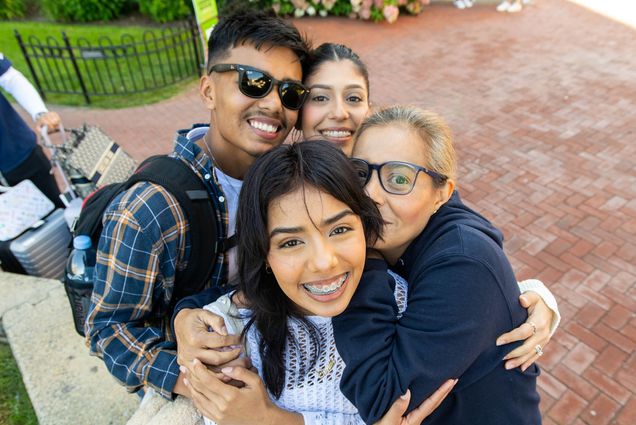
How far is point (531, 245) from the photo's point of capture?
4441 mm

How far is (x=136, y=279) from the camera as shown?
1638 millimetres

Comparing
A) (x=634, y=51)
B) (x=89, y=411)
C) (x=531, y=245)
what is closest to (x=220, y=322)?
(x=89, y=411)

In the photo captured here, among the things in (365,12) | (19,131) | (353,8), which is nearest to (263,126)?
(19,131)

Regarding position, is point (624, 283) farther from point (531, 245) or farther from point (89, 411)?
point (89, 411)

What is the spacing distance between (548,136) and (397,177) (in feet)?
17.4

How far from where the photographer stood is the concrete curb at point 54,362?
2.71m

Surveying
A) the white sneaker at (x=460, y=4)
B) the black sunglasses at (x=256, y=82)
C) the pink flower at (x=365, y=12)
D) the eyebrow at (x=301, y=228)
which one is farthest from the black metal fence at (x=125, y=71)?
the eyebrow at (x=301, y=228)

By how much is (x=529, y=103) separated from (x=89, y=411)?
6954mm

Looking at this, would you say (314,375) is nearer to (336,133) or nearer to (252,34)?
(336,133)

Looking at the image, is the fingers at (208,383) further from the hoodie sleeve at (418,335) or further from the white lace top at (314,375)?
the hoodie sleeve at (418,335)

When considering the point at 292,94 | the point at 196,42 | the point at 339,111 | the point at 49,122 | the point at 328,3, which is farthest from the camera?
the point at 328,3

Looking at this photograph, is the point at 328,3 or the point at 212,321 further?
the point at 328,3

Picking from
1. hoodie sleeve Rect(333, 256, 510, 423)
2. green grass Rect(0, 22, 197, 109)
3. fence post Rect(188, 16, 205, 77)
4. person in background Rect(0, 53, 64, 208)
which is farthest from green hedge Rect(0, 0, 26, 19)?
hoodie sleeve Rect(333, 256, 510, 423)

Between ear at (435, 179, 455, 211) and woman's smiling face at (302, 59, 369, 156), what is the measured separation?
604 millimetres
